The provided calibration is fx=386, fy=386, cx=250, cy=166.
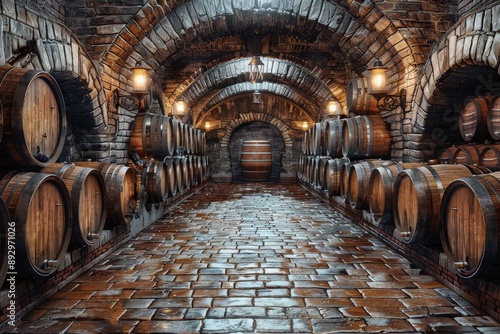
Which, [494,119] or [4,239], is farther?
[494,119]

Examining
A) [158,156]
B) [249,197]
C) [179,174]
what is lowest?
[249,197]

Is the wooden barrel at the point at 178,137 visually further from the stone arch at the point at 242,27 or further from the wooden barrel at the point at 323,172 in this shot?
the wooden barrel at the point at 323,172

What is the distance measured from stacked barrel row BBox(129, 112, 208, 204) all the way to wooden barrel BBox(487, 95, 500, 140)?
421 centimetres

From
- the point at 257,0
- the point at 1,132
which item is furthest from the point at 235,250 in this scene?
the point at 257,0

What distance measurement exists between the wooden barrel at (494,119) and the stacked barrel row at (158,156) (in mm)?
4207

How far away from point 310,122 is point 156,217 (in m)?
9.22

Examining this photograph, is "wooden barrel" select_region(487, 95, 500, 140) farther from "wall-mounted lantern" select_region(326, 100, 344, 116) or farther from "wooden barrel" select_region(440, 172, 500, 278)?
"wall-mounted lantern" select_region(326, 100, 344, 116)

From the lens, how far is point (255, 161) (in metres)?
13.6

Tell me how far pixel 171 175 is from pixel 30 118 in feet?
13.7

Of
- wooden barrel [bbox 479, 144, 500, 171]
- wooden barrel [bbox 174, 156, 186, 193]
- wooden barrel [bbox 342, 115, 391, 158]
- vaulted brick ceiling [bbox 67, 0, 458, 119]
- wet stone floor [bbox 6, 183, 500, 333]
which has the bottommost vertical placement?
wet stone floor [bbox 6, 183, 500, 333]

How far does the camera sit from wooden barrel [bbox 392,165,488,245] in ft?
10.3

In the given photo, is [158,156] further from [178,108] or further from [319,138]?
[319,138]

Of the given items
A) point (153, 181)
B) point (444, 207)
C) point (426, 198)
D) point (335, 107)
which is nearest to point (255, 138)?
point (335, 107)

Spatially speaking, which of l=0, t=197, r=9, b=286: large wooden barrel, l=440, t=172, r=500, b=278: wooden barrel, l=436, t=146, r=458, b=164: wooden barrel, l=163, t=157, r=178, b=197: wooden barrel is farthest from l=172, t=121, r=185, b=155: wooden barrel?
l=440, t=172, r=500, b=278: wooden barrel
